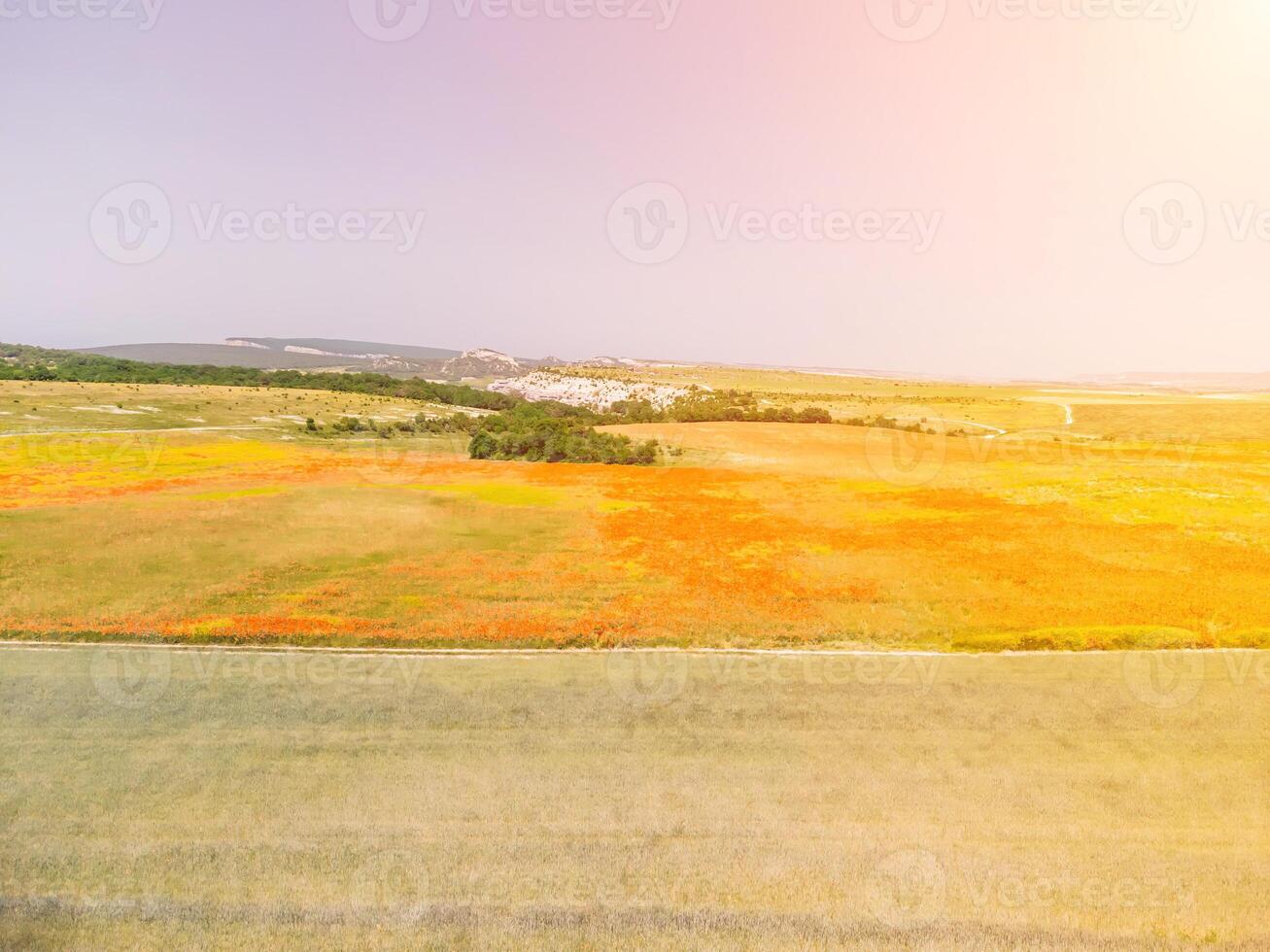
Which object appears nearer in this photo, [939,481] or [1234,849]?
[1234,849]

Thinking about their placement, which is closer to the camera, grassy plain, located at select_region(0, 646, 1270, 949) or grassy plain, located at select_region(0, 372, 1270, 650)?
grassy plain, located at select_region(0, 646, 1270, 949)

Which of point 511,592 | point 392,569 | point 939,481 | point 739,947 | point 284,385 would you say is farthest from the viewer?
point 284,385

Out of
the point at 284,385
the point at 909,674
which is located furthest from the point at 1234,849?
the point at 284,385

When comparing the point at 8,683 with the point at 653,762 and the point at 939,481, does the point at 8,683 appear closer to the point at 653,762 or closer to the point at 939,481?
the point at 653,762

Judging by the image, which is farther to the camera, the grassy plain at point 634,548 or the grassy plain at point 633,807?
the grassy plain at point 634,548
